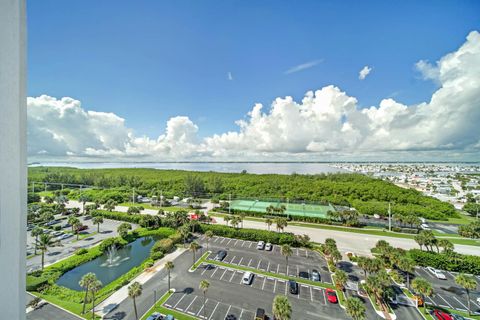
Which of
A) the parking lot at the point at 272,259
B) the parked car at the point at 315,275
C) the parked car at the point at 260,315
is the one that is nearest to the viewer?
the parked car at the point at 260,315

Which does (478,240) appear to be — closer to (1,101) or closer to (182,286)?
(182,286)

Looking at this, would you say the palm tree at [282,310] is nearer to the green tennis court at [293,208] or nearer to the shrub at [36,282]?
the shrub at [36,282]

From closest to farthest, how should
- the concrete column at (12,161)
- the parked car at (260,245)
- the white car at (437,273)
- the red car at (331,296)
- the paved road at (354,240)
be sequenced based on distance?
the concrete column at (12,161) → the red car at (331,296) → the white car at (437,273) → the parked car at (260,245) → the paved road at (354,240)

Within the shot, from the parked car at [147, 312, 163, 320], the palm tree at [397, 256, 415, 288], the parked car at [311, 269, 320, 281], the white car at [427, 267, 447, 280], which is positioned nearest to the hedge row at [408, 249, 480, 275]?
the white car at [427, 267, 447, 280]

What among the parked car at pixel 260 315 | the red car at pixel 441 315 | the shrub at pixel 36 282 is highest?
the shrub at pixel 36 282

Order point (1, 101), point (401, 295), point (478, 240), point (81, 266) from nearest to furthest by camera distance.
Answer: point (1, 101)
point (401, 295)
point (81, 266)
point (478, 240)

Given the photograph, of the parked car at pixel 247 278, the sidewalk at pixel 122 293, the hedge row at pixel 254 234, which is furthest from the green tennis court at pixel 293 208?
the sidewalk at pixel 122 293

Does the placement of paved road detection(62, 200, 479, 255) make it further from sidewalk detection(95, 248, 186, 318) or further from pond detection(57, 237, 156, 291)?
pond detection(57, 237, 156, 291)

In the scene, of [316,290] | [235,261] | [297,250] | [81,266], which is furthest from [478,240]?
[81,266]
